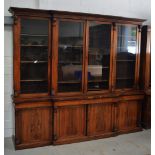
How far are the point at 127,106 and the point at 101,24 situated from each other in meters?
1.63

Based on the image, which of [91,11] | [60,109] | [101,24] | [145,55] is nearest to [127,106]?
[145,55]

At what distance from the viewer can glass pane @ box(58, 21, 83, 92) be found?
3.53 meters

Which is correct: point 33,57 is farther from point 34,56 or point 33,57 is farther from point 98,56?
point 98,56

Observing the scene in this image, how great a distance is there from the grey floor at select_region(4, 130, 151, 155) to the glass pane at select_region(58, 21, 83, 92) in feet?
3.13

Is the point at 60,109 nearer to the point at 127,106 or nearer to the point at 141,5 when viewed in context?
the point at 127,106

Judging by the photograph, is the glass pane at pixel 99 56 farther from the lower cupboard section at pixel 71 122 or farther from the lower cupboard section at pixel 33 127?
the lower cupboard section at pixel 33 127

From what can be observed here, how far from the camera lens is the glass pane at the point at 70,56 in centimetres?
353

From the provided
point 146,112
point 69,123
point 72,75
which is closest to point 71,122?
point 69,123

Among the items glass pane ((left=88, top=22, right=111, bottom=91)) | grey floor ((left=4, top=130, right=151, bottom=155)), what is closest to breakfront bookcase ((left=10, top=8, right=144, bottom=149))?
glass pane ((left=88, top=22, right=111, bottom=91))

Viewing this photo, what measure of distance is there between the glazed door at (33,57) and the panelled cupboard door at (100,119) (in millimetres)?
913

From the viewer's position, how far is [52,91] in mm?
3471

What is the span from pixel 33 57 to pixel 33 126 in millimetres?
1120

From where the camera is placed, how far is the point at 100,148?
346 centimetres

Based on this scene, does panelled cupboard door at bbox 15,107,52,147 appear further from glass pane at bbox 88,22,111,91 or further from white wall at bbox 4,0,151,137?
glass pane at bbox 88,22,111,91
